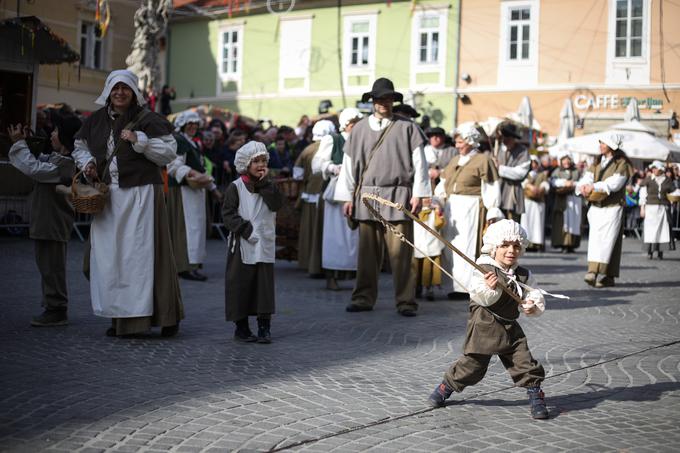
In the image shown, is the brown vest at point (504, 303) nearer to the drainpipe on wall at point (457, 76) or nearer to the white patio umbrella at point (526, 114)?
the white patio umbrella at point (526, 114)

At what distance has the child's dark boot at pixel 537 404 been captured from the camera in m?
5.48

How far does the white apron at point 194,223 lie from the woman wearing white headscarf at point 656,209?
10.6 m

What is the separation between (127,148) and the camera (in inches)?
304

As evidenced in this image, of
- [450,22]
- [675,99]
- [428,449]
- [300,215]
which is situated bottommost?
[428,449]

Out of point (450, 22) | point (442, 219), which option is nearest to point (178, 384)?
point (442, 219)

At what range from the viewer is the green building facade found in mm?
34969

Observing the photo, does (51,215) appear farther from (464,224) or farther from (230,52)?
(230,52)

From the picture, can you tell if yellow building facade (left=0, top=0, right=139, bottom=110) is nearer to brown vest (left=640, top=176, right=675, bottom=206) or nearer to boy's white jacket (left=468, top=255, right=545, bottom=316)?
brown vest (left=640, top=176, right=675, bottom=206)

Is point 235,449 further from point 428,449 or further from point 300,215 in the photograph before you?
point 300,215

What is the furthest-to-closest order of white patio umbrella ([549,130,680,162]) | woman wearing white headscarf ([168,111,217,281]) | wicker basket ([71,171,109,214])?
1. white patio umbrella ([549,130,680,162])
2. woman wearing white headscarf ([168,111,217,281])
3. wicker basket ([71,171,109,214])

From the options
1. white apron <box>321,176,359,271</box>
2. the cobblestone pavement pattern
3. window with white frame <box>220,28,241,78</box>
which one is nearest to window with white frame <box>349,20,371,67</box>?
window with white frame <box>220,28,241,78</box>

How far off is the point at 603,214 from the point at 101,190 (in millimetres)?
7431

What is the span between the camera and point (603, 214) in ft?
41.8

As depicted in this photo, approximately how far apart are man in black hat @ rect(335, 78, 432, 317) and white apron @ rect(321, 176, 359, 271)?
1.87 metres
